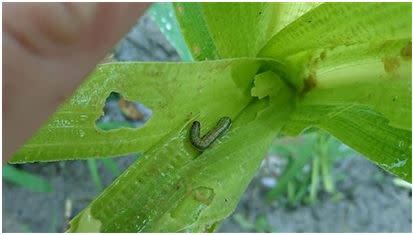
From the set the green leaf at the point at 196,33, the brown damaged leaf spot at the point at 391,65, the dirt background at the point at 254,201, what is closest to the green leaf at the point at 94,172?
the dirt background at the point at 254,201

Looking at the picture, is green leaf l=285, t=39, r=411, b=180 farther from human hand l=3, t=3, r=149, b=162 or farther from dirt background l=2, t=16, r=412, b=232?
dirt background l=2, t=16, r=412, b=232

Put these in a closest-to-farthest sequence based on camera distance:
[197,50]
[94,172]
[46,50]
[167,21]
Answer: [46,50] < [197,50] < [167,21] < [94,172]

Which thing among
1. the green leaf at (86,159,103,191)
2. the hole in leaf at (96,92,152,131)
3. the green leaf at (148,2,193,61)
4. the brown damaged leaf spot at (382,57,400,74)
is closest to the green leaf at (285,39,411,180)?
the brown damaged leaf spot at (382,57,400,74)

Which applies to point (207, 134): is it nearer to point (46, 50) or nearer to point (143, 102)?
point (143, 102)

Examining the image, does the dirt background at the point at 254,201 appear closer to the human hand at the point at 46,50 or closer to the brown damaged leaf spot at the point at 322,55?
the brown damaged leaf spot at the point at 322,55

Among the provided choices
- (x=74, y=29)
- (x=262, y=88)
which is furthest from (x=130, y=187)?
(x=74, y=29)

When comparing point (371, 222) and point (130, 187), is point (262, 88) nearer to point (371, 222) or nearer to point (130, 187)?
point (130, 187)

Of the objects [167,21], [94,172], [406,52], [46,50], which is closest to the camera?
[46,50]

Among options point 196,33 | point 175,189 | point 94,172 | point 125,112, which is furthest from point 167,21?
point 125,112
